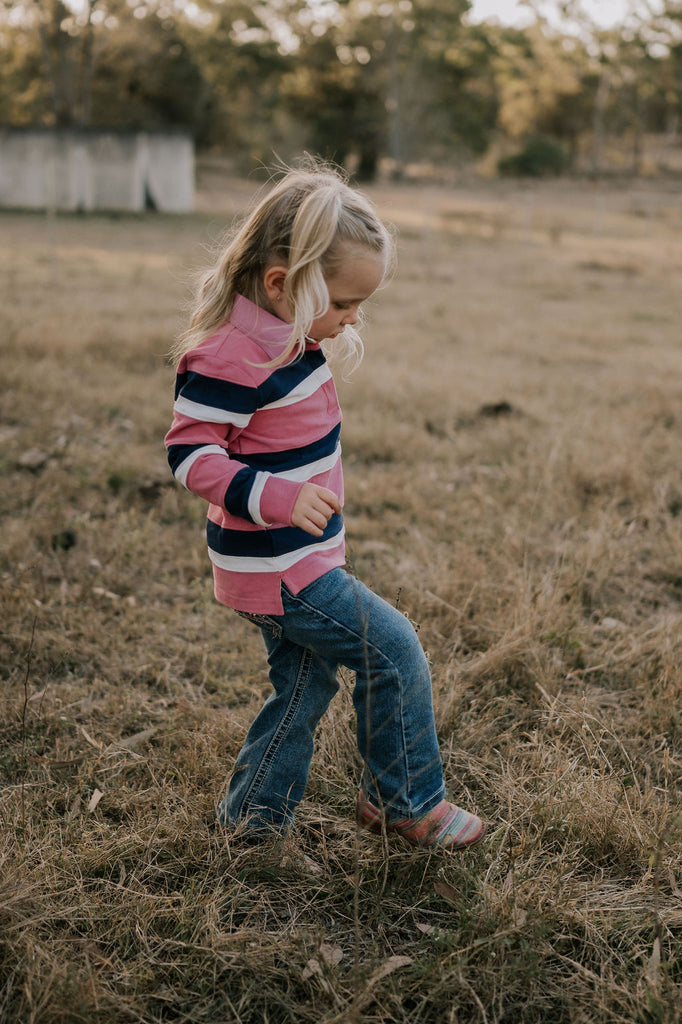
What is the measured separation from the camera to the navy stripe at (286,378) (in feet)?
5.80

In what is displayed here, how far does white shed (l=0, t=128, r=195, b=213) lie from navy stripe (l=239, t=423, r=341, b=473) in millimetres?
25093

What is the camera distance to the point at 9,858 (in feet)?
6.20

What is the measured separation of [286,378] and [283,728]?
83cm

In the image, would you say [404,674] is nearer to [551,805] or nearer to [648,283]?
[551,805]

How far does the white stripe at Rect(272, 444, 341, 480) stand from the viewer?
6.09ft

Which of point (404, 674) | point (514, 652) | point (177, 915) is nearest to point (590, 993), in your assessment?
point (404, 674)

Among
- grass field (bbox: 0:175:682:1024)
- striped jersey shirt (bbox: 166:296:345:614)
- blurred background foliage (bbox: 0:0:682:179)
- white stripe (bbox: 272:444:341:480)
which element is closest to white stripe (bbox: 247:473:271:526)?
striped jersey shirt (bbox: 166:296:345:614)

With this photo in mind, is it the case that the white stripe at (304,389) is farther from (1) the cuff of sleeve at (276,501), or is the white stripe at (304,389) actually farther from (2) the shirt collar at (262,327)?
(1) the cuff of sleeve at (276,501)

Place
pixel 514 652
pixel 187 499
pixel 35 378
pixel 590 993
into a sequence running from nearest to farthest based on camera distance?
pixel 590 993 < pixel 514 652 < pixel 187 499 < pixel 35 378

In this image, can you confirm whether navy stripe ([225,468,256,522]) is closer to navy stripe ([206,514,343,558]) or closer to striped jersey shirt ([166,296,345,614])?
striped jersey shirt ([166,296,345,614])

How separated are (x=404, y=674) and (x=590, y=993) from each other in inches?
28.4

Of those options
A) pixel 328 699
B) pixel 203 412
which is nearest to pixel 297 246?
pixel 203 412

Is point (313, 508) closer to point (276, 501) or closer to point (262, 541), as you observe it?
point (276, 501)

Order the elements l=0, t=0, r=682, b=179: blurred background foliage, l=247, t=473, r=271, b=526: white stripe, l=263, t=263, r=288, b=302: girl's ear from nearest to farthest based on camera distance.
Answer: l=247, t=473, r=271, b=526: white stripe → l=263, t=263, r=288, b=302: girl's ear → l=0, t=0, r=682, b=179: blurred background foliage
